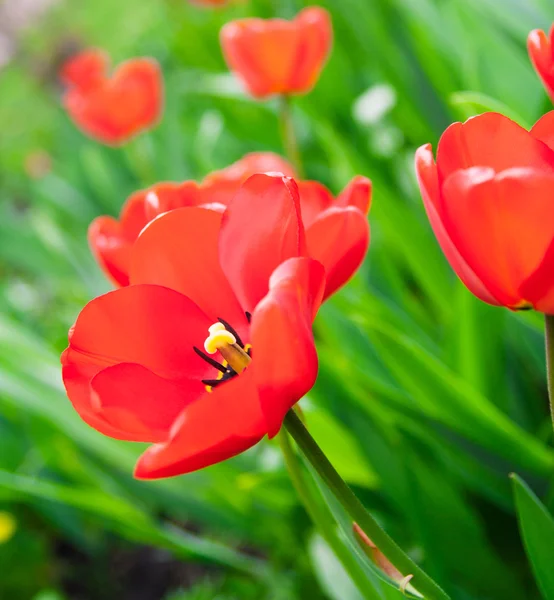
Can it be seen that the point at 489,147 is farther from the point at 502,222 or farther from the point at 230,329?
the point at 230,329

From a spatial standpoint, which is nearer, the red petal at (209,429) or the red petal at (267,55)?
the red petal at (209,429)

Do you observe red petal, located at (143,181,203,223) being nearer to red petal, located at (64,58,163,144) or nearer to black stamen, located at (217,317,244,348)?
black stamen, located at (217,317,244,348)

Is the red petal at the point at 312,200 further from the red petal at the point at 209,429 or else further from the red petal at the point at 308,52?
the red petal at the point at 308,52

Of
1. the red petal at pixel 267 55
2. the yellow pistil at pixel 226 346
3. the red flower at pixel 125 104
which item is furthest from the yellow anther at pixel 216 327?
the red flower at pixel 125 104

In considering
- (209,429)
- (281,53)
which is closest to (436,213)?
(209,429)

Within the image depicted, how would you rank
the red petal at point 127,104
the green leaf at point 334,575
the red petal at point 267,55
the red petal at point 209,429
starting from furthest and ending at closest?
1. the red petal at point 127,104
2. the red petal at point 267,55
3. the green leaf at point 334,575
4. the red petal at point 209,429

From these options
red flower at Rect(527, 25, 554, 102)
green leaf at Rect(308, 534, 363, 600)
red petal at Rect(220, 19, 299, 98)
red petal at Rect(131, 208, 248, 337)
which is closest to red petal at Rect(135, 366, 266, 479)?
red petal at Rect(131, 208, 248, 337)

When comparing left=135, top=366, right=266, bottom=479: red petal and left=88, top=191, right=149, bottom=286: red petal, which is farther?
left=88, top=191, right=149, bottom=286: red petal
